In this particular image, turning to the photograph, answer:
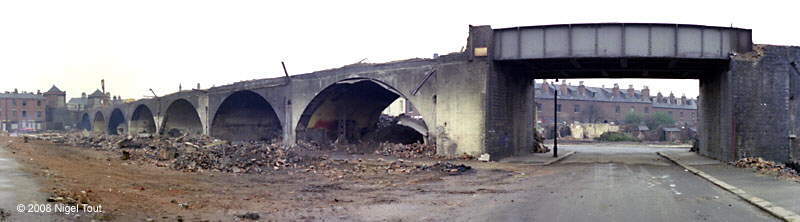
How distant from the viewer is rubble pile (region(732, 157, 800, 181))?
18.1 metres

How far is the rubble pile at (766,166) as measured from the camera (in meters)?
18.1

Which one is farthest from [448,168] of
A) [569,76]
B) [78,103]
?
[78,103]

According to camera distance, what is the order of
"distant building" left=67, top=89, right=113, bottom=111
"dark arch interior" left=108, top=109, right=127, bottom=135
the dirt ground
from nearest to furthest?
the dirt ground, "dark arch interior" left=108, top=109, right=127, bottom=135, "distant building" left=67, top=89, right=113, bottom=111

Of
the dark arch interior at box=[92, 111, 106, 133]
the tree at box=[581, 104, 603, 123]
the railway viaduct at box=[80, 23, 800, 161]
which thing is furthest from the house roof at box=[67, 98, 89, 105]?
the railway viaduct at box=[80, 23, 800, 161]

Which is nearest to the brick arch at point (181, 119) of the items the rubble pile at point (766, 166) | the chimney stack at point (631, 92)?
the rubble pile at point (766, 166)

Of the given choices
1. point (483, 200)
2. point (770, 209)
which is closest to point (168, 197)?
point (483, 200)

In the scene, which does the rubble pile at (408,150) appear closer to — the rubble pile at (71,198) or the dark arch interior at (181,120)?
the rubble pile at (71,198)

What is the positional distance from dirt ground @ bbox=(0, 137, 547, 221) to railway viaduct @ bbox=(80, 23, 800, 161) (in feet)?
16.8

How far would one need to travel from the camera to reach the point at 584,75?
29844mm

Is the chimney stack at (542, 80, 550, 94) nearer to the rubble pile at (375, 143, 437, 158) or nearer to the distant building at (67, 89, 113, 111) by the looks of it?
the rubble pile at (375, 143, 437, 158)

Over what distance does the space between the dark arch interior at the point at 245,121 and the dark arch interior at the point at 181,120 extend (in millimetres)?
8791

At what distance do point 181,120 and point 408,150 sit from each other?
34456 millimetres

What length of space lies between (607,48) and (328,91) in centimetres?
1540

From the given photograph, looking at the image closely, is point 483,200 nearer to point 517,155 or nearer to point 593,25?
point 593,25
